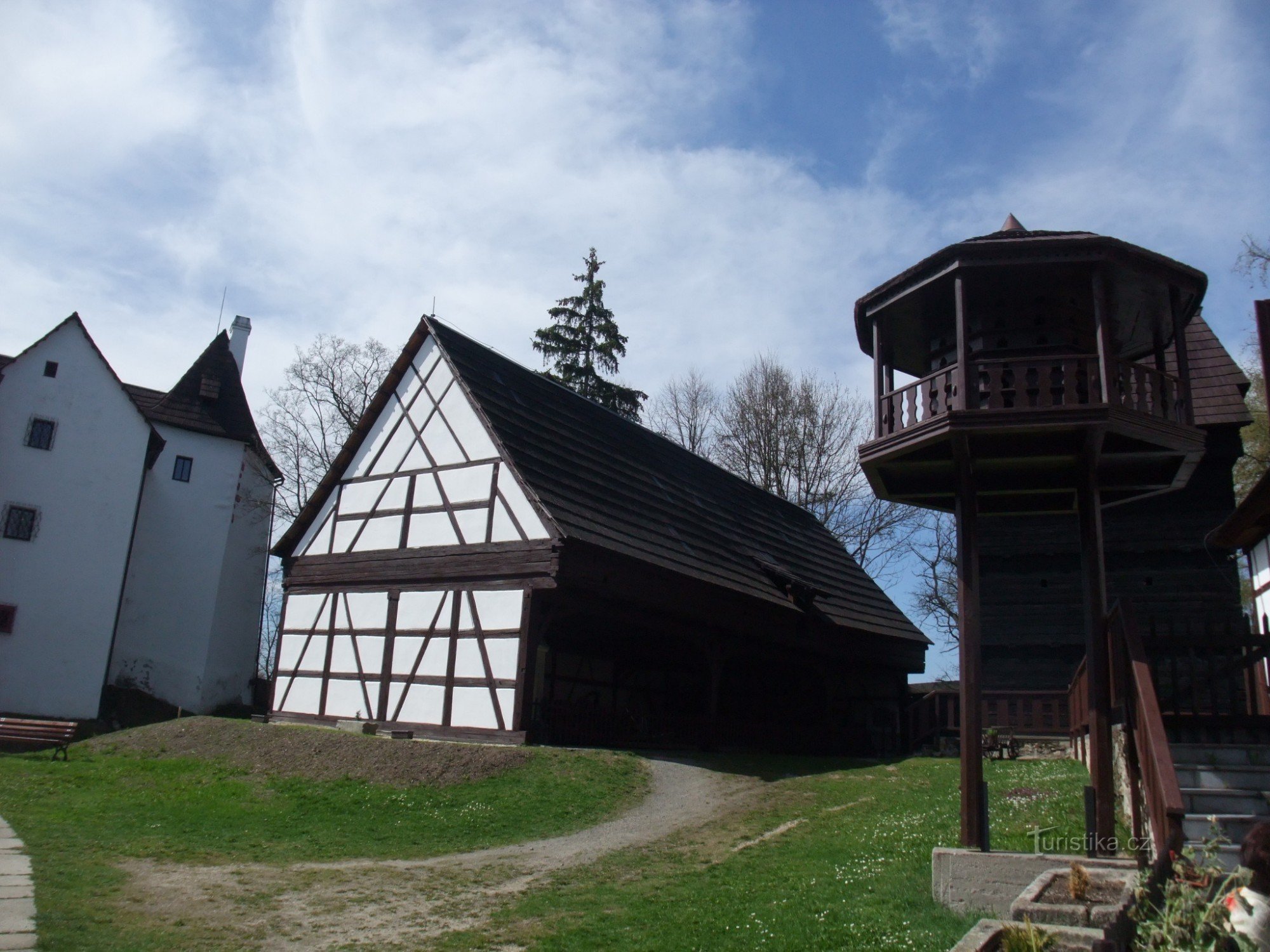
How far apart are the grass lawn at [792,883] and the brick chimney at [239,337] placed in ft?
94.0

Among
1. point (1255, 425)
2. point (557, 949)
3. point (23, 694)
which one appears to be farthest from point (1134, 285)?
point (23, 694)

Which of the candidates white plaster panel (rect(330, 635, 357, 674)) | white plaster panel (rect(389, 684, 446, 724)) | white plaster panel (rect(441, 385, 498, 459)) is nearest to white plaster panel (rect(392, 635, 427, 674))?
white plaster panel (rect(389, 684, 446, 724))

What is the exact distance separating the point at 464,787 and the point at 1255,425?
86.5 ft

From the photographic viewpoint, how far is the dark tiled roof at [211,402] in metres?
31.0

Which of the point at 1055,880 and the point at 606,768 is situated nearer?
the point at 1055,880

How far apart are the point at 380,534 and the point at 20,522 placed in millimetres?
12975

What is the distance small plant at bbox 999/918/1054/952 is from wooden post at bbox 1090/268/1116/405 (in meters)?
4.94

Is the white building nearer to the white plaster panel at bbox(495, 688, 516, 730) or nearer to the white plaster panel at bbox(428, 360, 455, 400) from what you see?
the white plaster panel at bbox(428, 360, 455, 400)

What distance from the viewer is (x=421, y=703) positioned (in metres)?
16.8

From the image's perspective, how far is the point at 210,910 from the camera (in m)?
7.46

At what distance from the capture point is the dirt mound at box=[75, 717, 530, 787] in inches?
527

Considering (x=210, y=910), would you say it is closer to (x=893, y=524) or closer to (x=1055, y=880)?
(x=1055, y=880)

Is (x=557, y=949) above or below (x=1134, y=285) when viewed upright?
below

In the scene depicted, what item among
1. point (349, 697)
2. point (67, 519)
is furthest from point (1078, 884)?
point (67, 519)
